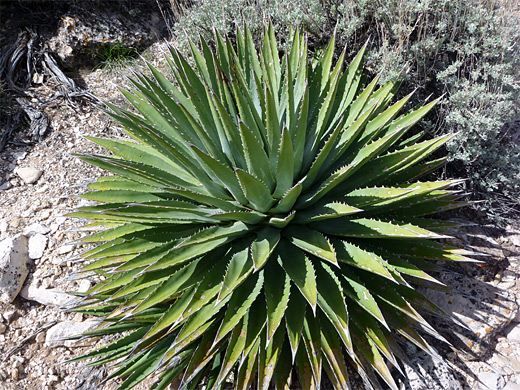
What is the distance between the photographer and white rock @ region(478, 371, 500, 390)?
266cm

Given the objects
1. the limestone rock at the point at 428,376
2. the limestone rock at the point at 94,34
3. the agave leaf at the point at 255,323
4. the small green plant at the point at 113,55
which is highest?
the limestone rock at the point at 94,34

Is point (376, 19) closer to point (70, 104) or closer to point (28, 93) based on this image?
point (70, 104)

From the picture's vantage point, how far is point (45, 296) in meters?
3.16

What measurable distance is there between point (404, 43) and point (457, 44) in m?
0.41

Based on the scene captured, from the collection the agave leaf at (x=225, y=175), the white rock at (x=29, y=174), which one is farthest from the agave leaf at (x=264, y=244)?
the white rock at (x=29, y=174)

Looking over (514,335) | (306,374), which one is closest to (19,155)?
(306,374)

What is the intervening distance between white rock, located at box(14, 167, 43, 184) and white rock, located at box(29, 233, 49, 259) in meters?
0.64

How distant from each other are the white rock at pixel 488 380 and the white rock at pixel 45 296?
3004 millimetres

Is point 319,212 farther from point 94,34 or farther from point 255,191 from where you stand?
point 94,34

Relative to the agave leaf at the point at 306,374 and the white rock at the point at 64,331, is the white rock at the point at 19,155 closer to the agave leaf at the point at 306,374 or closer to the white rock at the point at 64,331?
the white rock at the point at 64,331

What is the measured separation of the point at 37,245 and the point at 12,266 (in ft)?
0.92

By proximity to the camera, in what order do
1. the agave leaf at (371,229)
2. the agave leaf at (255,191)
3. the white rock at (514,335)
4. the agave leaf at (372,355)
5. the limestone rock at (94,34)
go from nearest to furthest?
the agave leaf at (255,191) → the agave leaf at (371,229) → the agave leaf at (372,355) → the white rock at (514,335) → the limestone rock at (94,34)

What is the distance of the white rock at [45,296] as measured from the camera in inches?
124

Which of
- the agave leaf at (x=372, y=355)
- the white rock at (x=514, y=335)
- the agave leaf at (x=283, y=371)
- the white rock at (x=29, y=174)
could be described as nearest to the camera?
the agave leaf at (x=372, y=355)
